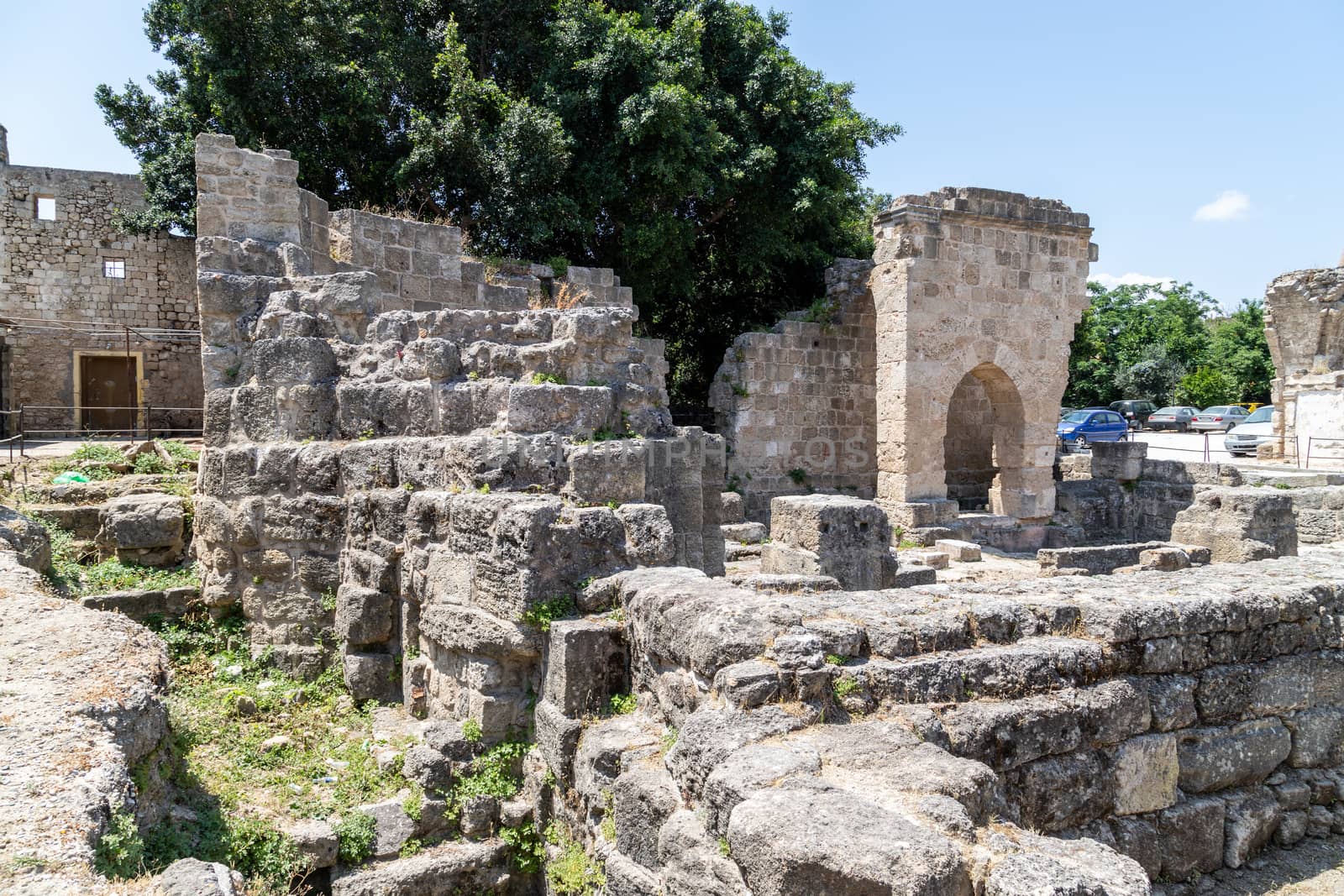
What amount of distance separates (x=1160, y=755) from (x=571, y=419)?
3455 millimetres

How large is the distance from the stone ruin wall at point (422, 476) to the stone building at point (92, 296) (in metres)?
12.6

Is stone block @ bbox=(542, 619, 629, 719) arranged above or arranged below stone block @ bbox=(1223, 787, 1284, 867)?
above

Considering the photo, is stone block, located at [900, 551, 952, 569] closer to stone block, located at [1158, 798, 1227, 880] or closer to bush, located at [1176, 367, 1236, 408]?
stone block, located at [1158, 798, 1227, 880]

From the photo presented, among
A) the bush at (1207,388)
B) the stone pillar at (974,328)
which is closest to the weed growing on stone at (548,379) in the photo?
the stone pillar at (974,328)

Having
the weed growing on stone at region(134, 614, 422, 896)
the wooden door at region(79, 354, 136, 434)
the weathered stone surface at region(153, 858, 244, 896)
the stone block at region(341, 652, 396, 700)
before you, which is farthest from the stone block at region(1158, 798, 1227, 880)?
the wooden door at region(79, 354, 136, 434)

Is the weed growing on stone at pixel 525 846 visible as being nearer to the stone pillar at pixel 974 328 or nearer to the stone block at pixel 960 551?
the stone block at pixel 960 551

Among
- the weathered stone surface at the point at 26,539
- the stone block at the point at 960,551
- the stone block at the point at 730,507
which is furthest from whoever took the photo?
the stone block at the point at 960,551

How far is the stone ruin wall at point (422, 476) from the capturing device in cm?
477

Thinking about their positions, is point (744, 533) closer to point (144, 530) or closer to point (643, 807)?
point (144, 530)

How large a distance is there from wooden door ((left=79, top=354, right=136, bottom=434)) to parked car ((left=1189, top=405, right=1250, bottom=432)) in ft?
113

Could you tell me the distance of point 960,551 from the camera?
11469 mm

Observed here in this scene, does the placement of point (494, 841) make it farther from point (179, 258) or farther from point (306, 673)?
point (179, 258)

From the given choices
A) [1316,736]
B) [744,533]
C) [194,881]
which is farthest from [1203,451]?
[194,881]

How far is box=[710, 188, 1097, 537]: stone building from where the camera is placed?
13.2m
